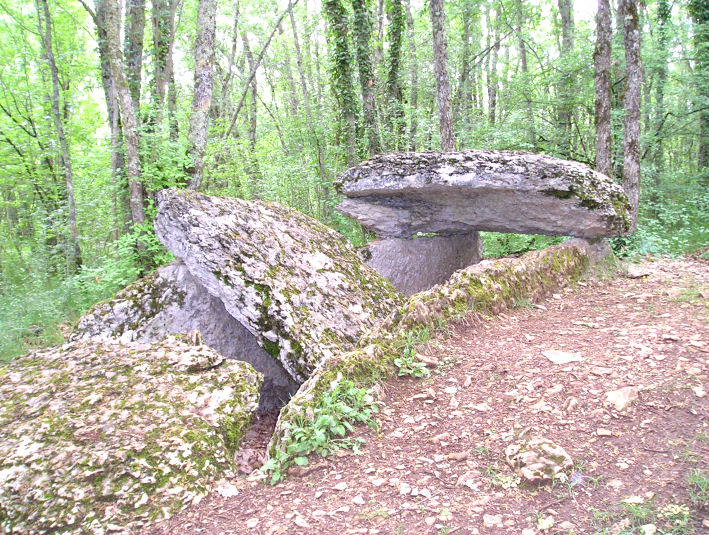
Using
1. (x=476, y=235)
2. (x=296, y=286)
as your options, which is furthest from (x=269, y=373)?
(x=476, y=235)

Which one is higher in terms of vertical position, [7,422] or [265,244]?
[265,244]

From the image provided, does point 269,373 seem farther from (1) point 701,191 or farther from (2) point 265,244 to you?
(1) point 701,191

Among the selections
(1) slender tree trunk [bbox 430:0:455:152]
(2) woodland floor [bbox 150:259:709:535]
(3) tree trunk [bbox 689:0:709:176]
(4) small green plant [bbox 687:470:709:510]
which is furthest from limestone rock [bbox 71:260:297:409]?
(3) tree trunk [bbox 689:0:709:176]

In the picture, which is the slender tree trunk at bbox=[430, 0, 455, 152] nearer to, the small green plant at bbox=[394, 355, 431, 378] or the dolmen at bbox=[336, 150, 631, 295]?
the dolmen at bbox=[336, 150, 631, 295]

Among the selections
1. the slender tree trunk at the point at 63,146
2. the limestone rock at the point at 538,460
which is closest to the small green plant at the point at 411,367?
the limestone rock at the point at 538,460

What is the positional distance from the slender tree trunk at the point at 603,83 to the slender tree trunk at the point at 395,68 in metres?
4.28

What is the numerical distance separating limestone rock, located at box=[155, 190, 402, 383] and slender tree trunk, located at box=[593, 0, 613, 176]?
506 cm

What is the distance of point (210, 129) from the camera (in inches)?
380

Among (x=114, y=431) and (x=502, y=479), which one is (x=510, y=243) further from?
(x=114, y=431)

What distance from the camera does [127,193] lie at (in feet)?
26.8

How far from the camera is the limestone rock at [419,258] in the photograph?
23.5ft

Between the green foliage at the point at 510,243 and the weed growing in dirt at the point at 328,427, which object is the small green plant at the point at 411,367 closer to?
the weed growing in dirt at the point at 328,427

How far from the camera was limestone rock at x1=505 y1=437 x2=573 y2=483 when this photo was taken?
7.50 feet

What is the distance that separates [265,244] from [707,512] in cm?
413
